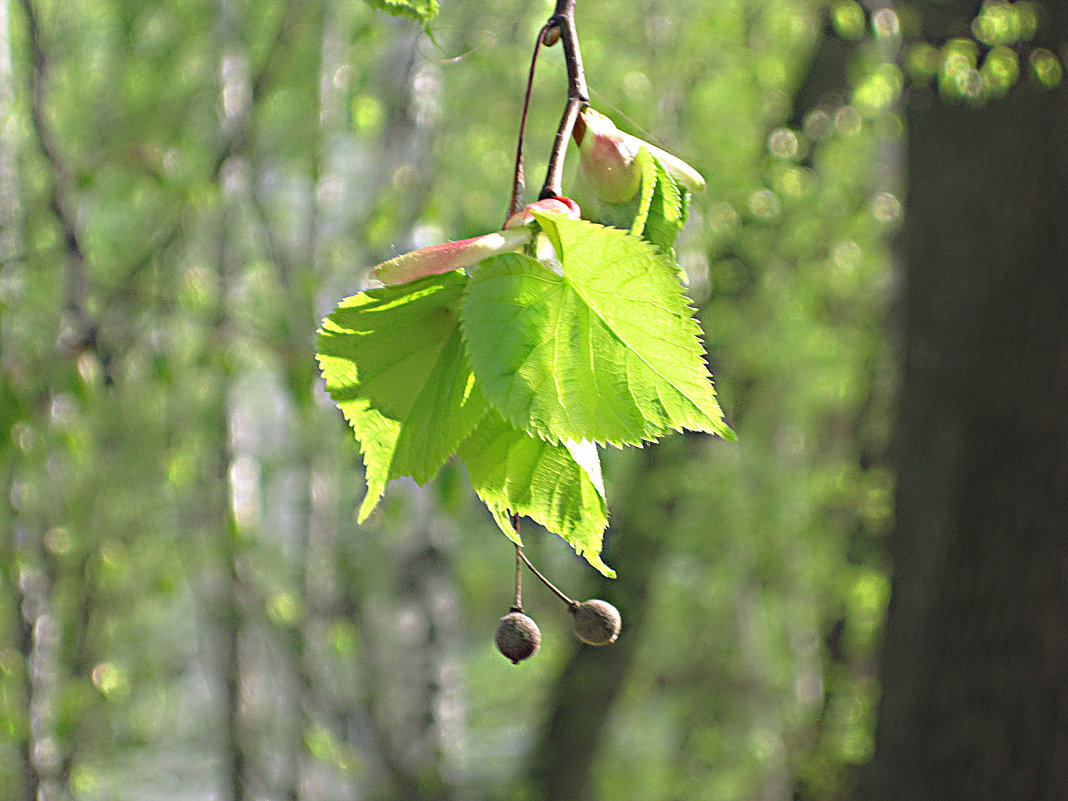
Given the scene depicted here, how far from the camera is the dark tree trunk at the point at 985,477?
1951mm

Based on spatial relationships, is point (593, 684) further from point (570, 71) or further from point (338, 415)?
point (570, 71)

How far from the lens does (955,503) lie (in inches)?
82.4

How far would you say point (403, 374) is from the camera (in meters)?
0.41

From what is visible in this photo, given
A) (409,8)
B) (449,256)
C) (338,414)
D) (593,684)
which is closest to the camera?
(449,256)

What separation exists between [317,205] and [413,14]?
2.41m

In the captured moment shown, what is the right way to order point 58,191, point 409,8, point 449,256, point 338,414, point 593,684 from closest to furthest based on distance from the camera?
point 449,256 < point 409,8 < point 58,191 < point 338,414 < point 593,684

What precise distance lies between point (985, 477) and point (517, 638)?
75.2 inches

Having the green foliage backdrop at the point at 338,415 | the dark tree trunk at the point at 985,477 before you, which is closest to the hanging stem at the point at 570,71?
the green foliage backdrop at the point at 338,415

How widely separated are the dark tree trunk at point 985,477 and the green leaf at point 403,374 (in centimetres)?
192

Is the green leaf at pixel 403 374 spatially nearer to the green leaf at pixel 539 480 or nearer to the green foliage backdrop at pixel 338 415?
the green leaf at pixel 539 480

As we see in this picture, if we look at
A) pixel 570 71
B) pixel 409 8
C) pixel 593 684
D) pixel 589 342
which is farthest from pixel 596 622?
pixel 593 684

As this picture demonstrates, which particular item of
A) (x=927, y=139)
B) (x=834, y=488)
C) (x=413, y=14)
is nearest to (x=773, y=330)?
(x=834, y=488)

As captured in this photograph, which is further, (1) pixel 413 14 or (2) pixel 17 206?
(2) pixel 17 206

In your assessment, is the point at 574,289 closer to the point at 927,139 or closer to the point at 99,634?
the point at 927,139
